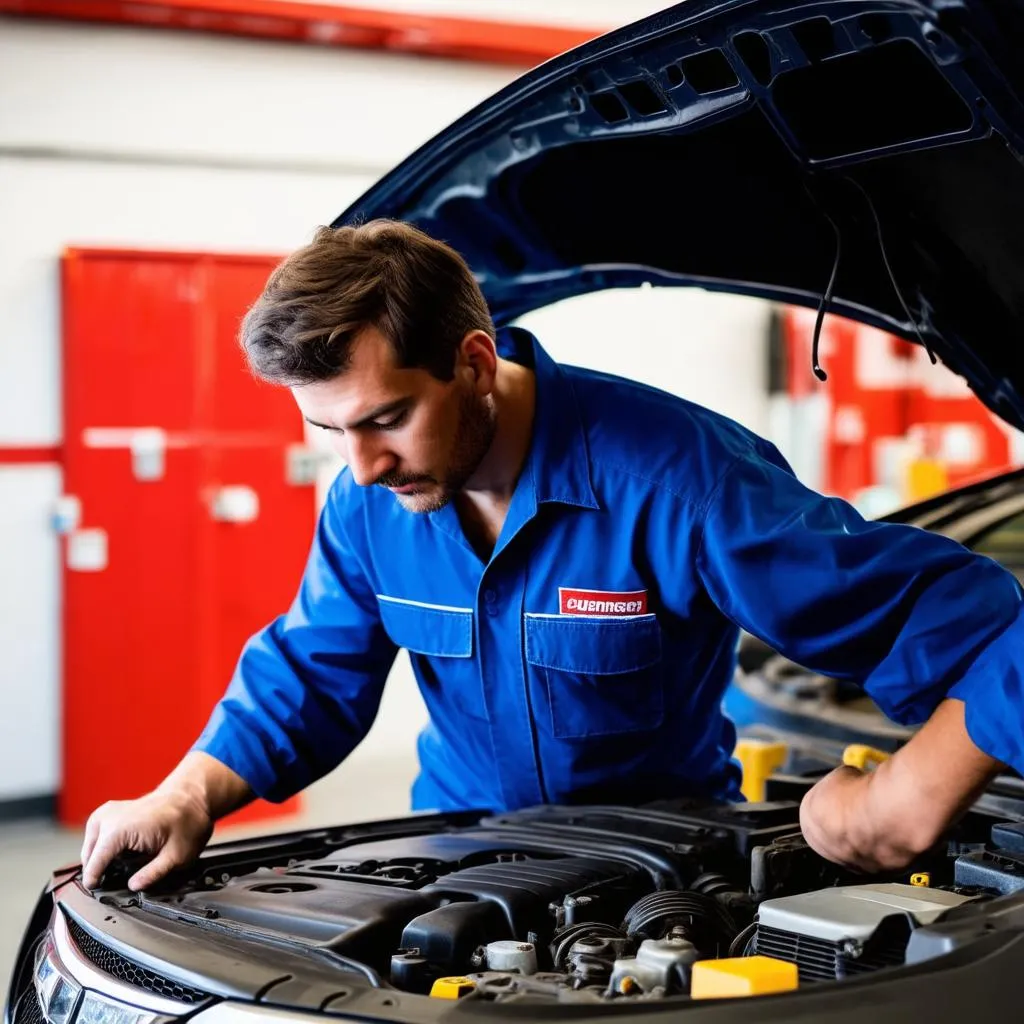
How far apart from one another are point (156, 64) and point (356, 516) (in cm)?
369

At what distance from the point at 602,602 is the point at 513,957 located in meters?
0.58

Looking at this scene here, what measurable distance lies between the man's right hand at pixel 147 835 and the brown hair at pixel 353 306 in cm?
55

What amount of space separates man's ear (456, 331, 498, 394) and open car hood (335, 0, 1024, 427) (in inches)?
10.8

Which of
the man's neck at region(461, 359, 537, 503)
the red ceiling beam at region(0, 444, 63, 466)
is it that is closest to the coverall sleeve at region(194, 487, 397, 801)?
the man's neck at region(461, 359, 537, 503)

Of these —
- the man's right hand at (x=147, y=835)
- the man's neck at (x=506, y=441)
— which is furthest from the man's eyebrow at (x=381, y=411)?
the man's right hand at (x=147, y=835)

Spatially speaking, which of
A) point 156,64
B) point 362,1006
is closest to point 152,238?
point 156,64

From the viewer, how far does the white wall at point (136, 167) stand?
492 centimetres

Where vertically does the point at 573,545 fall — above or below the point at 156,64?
below

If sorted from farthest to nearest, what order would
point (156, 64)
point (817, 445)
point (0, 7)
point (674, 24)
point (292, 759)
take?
1. point (817, 445)
2. point (156, 64)
3. point (0, 7)
4. point (292, 759)
5. point (674, 24)

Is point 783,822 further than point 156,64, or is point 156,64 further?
point 156,64

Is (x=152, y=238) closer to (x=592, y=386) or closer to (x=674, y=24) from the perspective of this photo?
(x=592, y=386)

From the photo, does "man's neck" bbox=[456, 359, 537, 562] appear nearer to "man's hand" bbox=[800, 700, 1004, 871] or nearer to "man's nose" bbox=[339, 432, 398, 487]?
"man's nose" bbox=[339, 432, 398, 487]

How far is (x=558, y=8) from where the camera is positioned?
6.09m

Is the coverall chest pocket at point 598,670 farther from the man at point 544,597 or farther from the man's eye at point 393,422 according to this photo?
the man's eye at point 393,422
